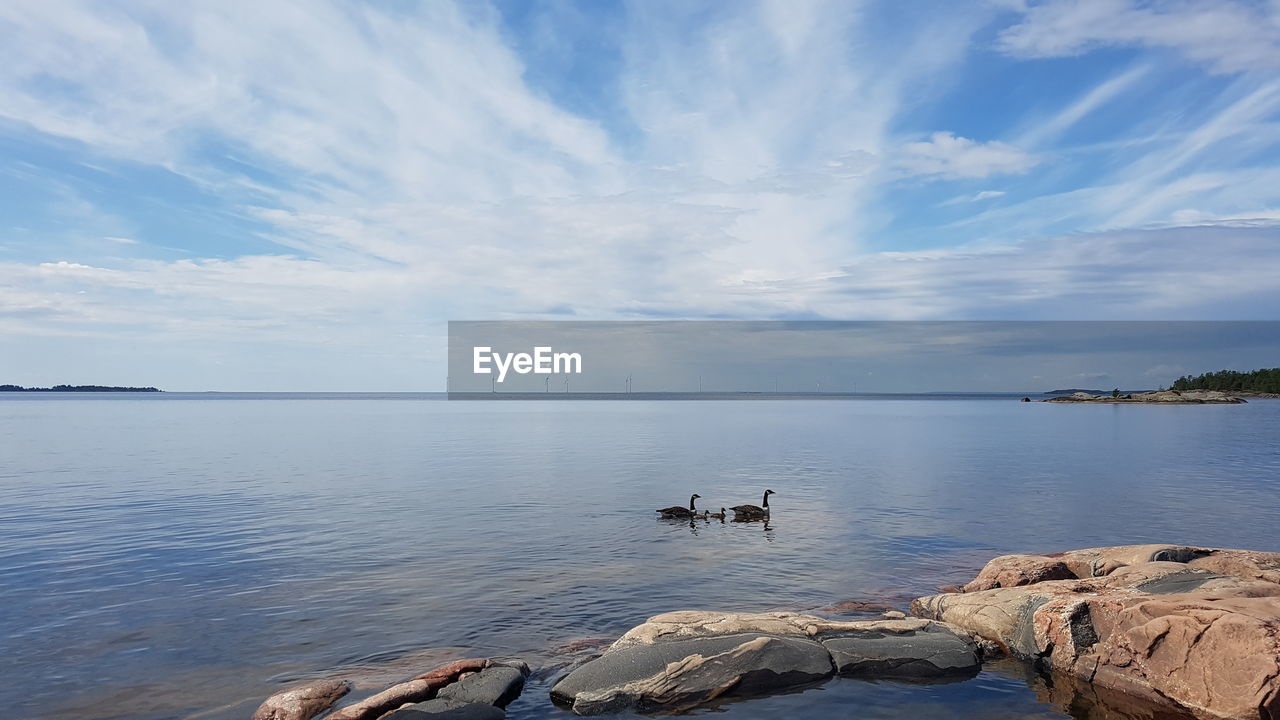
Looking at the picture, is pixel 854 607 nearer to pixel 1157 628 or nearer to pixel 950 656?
pixel 950 656

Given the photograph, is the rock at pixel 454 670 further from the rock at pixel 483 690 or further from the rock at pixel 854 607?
the rock at pixel 854 607

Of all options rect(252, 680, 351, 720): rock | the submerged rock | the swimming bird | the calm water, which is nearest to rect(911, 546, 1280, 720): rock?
the calm water

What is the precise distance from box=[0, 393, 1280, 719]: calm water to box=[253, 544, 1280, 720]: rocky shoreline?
611 mm

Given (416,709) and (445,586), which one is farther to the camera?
(445,586)

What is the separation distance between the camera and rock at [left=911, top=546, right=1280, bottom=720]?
1257 cm

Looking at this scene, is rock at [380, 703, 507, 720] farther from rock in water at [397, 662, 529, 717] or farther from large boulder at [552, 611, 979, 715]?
large boulder at [552, 611, 979, 715]

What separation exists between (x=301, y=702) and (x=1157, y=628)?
15778mm

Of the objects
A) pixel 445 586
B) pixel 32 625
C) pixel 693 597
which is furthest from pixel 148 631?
pixel 693 597

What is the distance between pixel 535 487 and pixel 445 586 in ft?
75.5

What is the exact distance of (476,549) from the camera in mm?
26875

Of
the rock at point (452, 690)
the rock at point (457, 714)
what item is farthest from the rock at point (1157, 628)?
the rock at point (457, 714)

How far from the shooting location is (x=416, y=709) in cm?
1223

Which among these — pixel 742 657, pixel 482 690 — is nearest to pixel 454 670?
pixel 482 690

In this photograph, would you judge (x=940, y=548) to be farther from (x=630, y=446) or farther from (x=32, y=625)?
(x=630, y=446)
